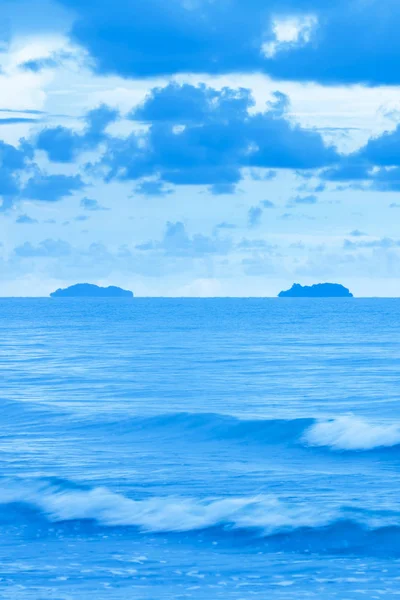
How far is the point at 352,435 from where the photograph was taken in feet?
102

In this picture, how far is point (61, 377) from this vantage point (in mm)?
52656

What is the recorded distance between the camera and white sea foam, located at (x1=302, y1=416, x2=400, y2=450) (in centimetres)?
3031

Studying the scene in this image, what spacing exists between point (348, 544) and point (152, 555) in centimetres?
479

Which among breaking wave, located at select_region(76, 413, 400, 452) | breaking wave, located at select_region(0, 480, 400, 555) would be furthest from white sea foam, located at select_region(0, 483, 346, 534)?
breaking wave, located at select_region(76, 413, 400, 452)

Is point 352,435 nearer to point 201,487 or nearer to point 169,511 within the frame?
point 201,487

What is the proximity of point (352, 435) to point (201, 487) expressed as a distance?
9279mm

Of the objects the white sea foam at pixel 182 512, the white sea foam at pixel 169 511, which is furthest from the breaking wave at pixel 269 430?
the white sea foam at pixel 169 511

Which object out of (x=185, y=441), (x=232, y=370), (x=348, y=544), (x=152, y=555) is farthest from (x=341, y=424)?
(x=232, y=370)

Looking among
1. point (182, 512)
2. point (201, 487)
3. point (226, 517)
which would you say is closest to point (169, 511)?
point (182, 512)

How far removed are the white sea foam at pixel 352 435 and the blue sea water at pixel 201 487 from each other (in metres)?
0.08

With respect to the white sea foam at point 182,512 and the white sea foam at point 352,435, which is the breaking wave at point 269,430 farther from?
the white sea foam at point 182,512

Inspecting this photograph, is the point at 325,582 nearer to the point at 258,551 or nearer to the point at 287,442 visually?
the point at 258,551

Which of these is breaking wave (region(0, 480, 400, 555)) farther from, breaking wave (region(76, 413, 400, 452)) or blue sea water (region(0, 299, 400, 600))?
breaking wave (region(76, 413, 400, 452))

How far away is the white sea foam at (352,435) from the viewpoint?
30312 mm
